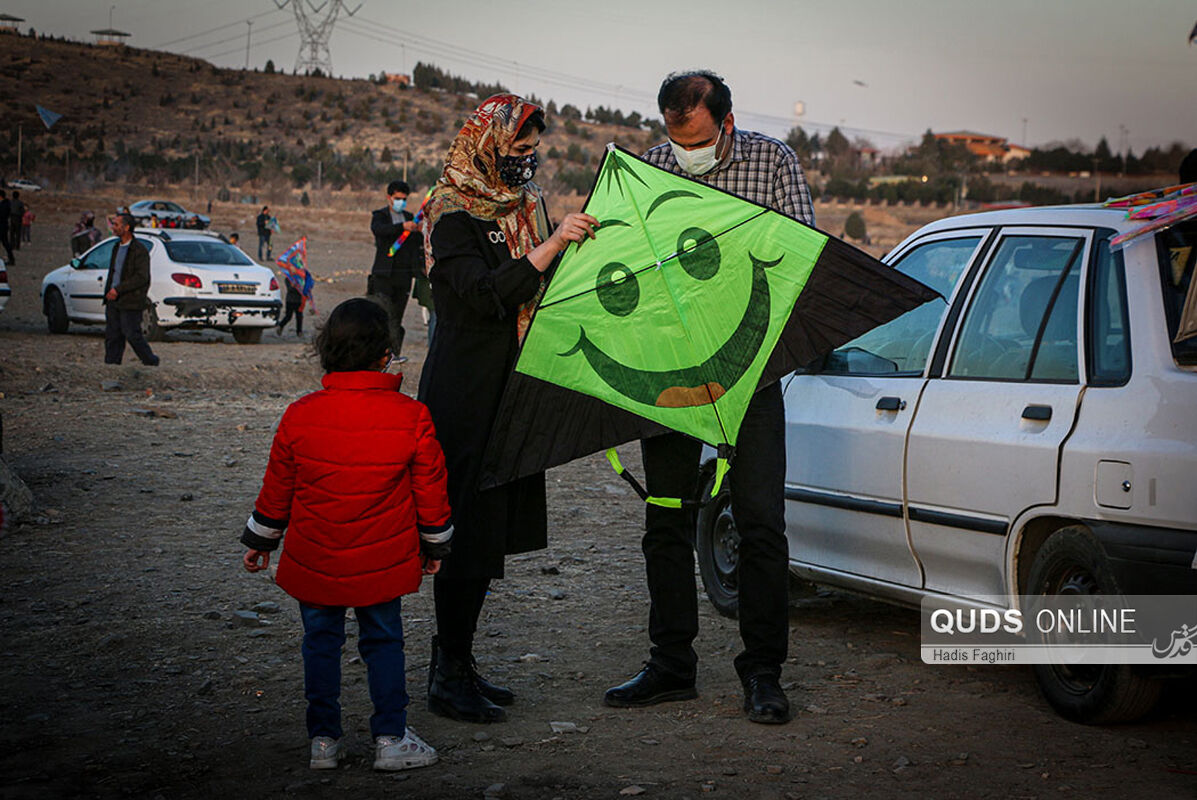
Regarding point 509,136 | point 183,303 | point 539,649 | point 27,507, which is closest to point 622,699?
point 539,649

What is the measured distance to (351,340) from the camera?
12.8 feet

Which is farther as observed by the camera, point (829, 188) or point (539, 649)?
point (829, 188)

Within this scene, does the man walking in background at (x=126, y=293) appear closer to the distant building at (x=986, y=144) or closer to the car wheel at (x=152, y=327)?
the car wheel at (x=152, y=327)

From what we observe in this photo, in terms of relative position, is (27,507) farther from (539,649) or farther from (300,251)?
(300,251)

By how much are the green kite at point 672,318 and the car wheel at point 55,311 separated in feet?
59.1

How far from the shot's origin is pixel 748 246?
4.44 metres

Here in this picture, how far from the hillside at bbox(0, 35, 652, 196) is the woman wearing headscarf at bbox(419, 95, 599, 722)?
64568 millimetres

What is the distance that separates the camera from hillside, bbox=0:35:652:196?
230ft

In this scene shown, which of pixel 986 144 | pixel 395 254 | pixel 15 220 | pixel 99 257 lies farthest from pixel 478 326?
pixel 986 144

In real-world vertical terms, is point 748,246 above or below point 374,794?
above

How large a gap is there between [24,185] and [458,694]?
63.0 meters

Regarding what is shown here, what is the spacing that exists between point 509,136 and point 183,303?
16207mm

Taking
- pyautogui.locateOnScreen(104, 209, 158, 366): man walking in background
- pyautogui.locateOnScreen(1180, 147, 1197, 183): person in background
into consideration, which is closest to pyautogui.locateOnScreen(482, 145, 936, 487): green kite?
pyautogui.locateOnScreen(1180, 147, 1197, 183): person in background

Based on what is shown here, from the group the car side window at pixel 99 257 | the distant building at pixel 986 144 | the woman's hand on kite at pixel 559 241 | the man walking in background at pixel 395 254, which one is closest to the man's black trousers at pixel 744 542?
the woman's hand on kite at pixel 559 241
